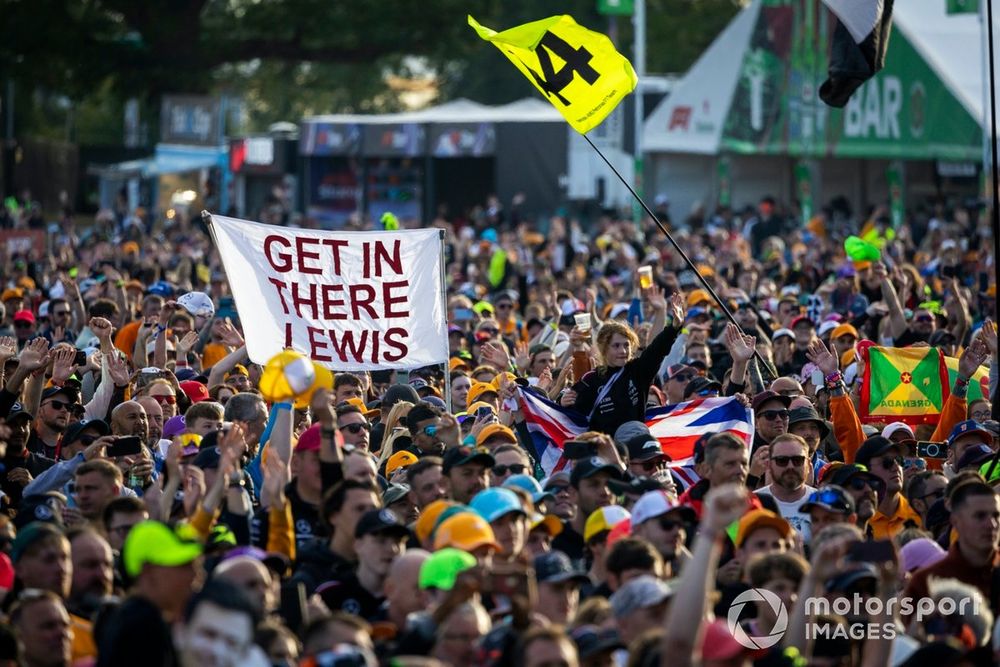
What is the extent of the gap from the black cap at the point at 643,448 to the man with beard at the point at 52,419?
3.22m

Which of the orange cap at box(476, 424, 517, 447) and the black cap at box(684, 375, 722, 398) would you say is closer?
the orange cap at box(476, 424, 517, 447)

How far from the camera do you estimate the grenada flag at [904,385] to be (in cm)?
1168

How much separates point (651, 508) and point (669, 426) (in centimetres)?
344

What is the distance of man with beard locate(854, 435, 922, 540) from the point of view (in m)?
8.65

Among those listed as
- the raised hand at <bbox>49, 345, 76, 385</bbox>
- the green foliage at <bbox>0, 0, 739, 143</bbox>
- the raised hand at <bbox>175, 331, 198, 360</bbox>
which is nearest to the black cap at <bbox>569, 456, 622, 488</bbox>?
the raised hand at <bbox>49, 345, 76, 385</bbox>

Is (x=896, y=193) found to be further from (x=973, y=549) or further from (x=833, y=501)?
(x=973, y=549)

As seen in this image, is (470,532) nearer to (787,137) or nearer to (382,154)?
(787,137)

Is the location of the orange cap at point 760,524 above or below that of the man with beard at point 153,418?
above

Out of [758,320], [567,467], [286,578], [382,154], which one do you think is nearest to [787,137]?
[382,154]

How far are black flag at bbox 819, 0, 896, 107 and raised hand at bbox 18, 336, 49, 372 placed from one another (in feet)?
18.1

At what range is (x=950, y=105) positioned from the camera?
97.5ft

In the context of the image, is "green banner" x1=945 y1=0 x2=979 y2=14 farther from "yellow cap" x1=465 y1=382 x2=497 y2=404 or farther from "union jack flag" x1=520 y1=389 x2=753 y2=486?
"union jack flag" x1=520 y1=389 x2=753 y2=486

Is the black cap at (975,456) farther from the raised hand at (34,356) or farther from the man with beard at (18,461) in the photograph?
the raised hand at (34,356)

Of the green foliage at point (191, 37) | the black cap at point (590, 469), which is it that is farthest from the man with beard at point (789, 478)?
the green foliage at point (191, 37)
